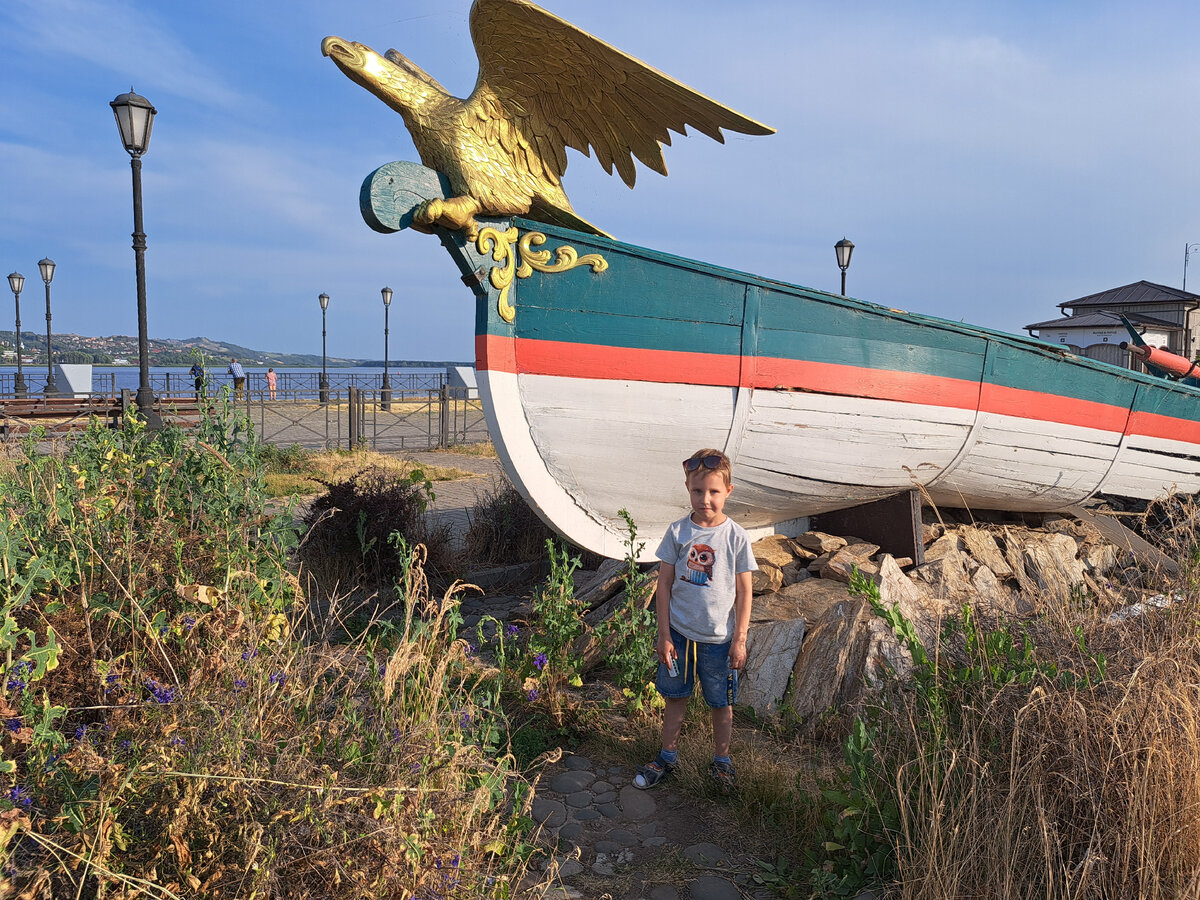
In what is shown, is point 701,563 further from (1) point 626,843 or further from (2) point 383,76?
(2) point 383,76

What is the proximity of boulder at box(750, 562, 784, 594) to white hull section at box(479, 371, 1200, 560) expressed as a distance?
1.26 ft

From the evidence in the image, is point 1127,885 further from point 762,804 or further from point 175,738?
point 175,738

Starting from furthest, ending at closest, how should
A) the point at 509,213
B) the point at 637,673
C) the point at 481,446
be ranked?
the point at 481,446 → the point at 509,213 → the point at 637,673

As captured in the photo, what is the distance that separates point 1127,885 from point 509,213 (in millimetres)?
3642

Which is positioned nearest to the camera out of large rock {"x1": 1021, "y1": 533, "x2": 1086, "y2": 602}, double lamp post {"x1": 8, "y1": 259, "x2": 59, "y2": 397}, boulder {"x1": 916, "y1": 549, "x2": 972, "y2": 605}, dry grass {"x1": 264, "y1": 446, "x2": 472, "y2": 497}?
boulder {"x1": 916, "y1": 549, "x2": 972, "y2": 605}

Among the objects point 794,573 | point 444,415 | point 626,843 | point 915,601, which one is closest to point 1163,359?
point 794,573

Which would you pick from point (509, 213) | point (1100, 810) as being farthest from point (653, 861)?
point (509, 213)

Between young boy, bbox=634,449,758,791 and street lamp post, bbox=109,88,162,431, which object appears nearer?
young boy, bbox=634,449,758,791

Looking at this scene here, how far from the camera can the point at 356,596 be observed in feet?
18.2

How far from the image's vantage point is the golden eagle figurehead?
3.94m

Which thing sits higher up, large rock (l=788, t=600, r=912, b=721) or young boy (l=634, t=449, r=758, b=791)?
young boy (l=634, t=449, r=758, b=791)

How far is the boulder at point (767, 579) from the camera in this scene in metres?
4.72

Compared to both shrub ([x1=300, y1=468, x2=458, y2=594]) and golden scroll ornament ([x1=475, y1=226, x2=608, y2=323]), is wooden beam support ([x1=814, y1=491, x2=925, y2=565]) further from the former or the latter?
shrub ([x1=300, y1=468, x2=458, y2=594])

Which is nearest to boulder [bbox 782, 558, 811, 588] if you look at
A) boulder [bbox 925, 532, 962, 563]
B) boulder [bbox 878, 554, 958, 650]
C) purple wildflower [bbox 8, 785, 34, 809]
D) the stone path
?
boulder [bbox 878, 554, 958, 650]
